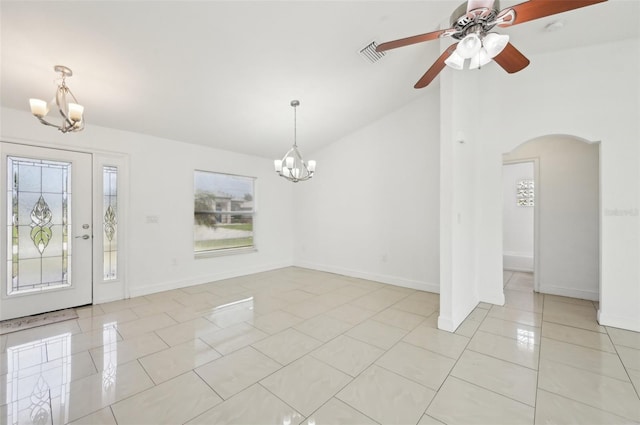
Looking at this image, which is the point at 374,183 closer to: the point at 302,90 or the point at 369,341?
the point at 302,90

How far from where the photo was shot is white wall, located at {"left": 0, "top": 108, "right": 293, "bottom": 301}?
3.52m

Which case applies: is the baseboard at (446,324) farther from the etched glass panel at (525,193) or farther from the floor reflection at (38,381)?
the etched glass panel at (525,193)

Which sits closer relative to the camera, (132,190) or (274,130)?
(132,190)

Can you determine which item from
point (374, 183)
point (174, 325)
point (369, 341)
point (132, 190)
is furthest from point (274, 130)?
point (369, 341)

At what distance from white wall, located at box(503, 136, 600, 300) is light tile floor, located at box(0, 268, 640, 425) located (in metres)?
0.55

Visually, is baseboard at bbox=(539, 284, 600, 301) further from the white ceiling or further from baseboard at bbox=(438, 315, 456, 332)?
the white ceiling

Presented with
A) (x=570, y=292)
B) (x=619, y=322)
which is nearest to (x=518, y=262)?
(x=570, y=292)

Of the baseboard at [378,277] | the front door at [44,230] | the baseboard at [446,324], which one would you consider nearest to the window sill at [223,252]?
the baseboard at [378,277]

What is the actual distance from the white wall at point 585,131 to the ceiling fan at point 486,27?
5.23 feet

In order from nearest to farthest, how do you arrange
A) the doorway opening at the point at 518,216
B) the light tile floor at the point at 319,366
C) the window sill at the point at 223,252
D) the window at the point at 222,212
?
the light tile floor at the point at 319,366, the window sill at the point at 223,252, the window at the point at 222,212, the doorway opening at the point at 518,216

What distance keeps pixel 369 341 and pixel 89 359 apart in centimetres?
254

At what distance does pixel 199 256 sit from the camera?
477 centimetres

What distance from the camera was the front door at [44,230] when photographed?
125 inches

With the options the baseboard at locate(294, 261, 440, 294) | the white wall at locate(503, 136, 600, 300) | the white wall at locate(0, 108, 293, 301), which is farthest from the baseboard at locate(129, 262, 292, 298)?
the white wall at locate(503, 136, 600, 300)
